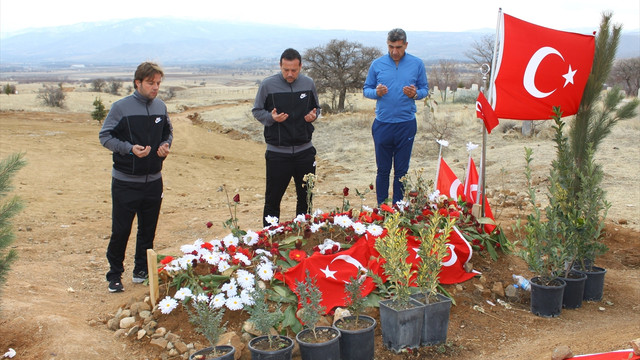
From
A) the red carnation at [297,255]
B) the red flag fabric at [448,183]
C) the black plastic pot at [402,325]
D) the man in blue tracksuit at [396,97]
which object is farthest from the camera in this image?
the red flag fabric at [448,183]

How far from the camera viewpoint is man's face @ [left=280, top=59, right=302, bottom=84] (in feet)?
18.0

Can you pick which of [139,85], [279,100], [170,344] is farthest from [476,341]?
[139,85]

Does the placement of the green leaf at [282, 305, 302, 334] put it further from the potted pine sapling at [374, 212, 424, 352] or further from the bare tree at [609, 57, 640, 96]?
the bare tree at [609, 57, 640, 96]

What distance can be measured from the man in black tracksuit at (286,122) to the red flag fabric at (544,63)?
186 cm

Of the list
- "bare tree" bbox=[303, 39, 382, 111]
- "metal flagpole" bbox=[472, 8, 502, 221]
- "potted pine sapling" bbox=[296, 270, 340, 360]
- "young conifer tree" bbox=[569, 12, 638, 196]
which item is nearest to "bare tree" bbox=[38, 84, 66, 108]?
"bare tree" bbox=[303, 39, 382, 111]

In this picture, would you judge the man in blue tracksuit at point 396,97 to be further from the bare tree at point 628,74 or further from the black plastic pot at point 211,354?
the bare tree at point 628,74

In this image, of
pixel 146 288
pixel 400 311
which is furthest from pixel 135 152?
pixel 400 311

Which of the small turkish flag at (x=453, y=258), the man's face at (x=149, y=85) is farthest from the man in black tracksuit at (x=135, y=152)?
the small turkish flag at (x=453, y=258)

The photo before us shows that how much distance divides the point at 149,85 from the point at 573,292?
3888 mm

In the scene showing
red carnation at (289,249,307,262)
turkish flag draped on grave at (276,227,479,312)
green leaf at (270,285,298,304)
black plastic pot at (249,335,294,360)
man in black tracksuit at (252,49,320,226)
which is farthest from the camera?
man in black tracksuit at (252,49,320,226)

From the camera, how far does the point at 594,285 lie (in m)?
4.87

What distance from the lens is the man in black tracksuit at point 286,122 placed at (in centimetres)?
564

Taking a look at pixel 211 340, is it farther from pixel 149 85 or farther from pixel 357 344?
pixel 149 85

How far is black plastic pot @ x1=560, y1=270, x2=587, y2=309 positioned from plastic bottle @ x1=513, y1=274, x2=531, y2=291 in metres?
0.29
